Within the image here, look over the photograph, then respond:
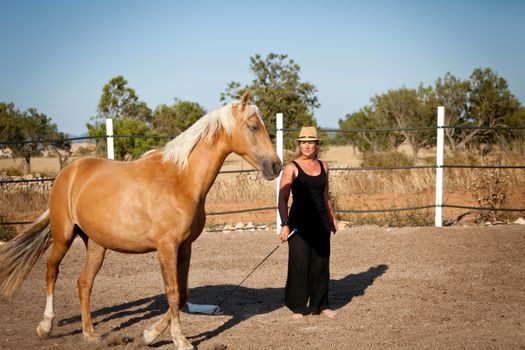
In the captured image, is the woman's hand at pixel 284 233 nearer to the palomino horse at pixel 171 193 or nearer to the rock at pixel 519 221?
the palomino horse at pixel 171 193

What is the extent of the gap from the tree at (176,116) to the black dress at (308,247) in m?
27.4

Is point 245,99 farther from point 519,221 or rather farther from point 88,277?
point 519,221

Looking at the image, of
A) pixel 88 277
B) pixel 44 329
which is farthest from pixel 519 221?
pixel 44 329

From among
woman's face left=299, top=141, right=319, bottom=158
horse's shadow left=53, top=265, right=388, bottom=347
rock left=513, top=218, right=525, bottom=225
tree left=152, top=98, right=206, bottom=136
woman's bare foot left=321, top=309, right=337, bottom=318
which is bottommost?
horse's shadow left=53, top=265, right=388, bottom=347

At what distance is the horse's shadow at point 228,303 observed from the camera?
16.1 ft

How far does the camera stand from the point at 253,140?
3943 millimetres

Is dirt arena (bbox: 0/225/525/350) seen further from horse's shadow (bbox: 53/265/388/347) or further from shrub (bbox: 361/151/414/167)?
shrub (bbox: 361/151/414/167)

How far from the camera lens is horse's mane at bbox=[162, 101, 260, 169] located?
3969mm

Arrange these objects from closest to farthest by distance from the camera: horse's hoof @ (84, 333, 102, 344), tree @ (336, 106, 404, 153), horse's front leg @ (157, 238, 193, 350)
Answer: horse's front leg @ (157, 238, 193, 350) < horse's hoof @ (84, 333, 102, 344) < tree @ (336, 106, 404, 153)

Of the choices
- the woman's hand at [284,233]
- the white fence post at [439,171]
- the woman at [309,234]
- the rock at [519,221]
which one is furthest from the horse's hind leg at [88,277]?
the rock at [519,221]

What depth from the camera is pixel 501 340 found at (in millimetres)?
4051

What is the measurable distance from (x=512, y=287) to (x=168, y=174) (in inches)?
162

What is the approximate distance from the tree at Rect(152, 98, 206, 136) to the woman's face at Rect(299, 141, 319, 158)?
90.0 feet

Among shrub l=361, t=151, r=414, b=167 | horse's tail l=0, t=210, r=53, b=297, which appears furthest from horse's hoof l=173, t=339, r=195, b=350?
shrub l=361, t=151, r=414, b=167
